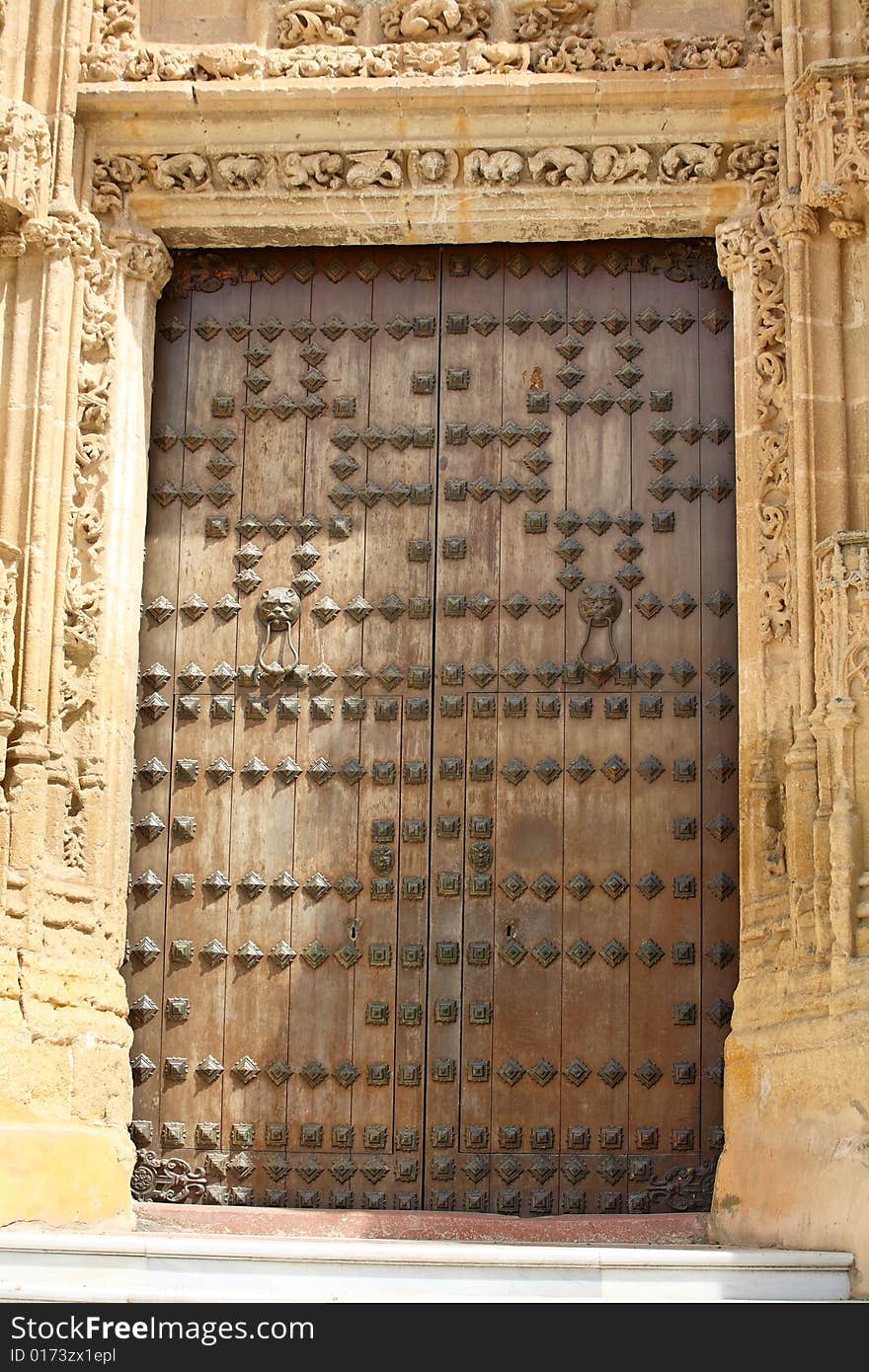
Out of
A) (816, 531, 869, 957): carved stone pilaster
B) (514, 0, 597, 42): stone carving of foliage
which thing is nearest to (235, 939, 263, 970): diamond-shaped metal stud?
(816, 531, 869, 957): carved stone pilaster

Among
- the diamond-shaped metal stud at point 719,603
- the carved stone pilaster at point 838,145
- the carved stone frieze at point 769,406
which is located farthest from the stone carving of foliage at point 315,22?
the diamond-shaped metal stud at point 719,603

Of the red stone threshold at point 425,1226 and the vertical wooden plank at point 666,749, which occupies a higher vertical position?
the vertical wooden plank at point 666,749

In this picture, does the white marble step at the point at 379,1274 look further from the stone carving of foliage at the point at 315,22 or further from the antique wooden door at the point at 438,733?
Answer: the stone carving of foliage at the point at 315,22

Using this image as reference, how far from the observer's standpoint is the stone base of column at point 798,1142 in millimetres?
5430

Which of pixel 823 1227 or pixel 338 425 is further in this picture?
pixel 338 425

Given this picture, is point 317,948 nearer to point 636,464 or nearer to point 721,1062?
point 721,1062

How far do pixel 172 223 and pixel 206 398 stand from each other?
677mm

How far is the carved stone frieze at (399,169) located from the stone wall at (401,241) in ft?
0.04

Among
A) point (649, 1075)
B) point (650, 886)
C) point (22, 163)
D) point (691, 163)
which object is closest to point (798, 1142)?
point (649, 1075)

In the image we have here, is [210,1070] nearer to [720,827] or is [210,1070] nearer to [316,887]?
[316,887]

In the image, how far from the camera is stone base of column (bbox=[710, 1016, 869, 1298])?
17.8 feet

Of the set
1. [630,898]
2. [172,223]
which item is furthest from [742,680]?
[172,223]

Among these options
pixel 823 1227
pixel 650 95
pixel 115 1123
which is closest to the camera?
pixel 823 1227

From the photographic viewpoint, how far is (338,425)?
7105 millimetres
